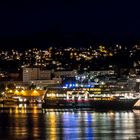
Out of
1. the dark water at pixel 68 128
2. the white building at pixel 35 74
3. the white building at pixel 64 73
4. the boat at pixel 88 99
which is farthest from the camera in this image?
the white building at pixel 64 73

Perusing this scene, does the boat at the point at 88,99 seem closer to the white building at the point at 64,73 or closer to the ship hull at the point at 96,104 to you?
the ship hull at the point at 96,104

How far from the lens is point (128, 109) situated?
255 ft

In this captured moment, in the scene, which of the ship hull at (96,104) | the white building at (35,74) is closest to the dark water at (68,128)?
the ship hull at (96,104)

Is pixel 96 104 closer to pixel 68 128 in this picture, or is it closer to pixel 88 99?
pixel 88 99

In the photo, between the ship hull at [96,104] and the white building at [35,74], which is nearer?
the ship hull at [96,104]

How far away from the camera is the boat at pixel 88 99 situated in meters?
80.6

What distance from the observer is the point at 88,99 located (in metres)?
84.8

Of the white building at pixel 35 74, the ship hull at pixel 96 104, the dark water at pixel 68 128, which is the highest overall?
the white building at pixel 35 74

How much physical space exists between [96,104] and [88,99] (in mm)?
1752

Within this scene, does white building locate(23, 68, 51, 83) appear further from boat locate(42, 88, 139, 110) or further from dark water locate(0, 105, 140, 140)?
dark water locate(0, 105, 140, 140)

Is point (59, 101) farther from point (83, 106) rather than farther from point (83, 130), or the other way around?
point (83, 130)

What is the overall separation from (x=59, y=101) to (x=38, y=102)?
55.8 feet

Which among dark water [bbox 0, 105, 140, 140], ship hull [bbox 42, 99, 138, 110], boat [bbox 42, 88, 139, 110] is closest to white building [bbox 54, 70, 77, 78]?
boat [bbox 42, 88, 139, 110]

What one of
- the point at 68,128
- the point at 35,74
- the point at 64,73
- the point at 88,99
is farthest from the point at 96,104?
the point at 64,73
